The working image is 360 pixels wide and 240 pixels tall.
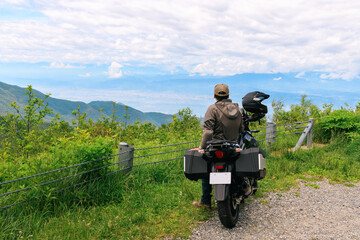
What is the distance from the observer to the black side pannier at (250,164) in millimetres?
4379

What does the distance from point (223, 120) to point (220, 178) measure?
34.5 inches

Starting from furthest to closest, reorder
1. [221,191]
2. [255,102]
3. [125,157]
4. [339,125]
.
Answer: [339,125] < [125,157] < [255,102] < [221,191]

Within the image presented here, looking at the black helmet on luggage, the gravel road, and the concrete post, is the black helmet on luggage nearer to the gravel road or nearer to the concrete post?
the gravel road

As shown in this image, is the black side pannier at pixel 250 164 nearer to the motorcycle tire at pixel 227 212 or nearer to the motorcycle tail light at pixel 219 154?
the motorcycle tail light at pixel 219 154

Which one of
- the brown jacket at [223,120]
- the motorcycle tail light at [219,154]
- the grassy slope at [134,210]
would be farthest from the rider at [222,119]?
the grassy slope at [134,210]

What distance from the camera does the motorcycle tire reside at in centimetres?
438

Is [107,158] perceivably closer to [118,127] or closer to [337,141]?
[118,127]

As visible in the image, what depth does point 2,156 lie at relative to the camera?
630 cm

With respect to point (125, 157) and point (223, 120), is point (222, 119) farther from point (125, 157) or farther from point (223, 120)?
point (125, 157)

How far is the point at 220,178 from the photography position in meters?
4.32

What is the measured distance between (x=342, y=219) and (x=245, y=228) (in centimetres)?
180

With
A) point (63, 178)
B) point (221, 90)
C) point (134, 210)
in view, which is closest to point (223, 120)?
point (221, 90)

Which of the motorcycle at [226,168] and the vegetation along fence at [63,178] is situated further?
the vegetation along fence at [63,178]

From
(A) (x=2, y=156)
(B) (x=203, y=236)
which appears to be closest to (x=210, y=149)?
(B) (x=203, y=236)
